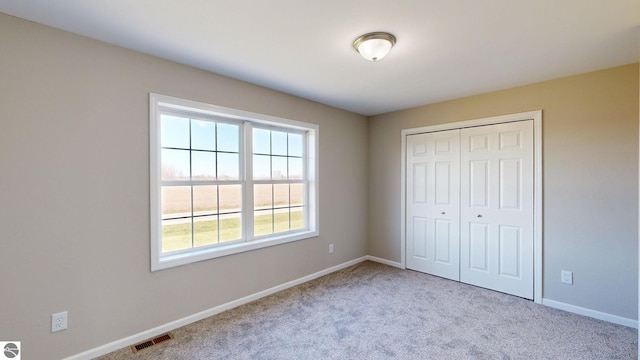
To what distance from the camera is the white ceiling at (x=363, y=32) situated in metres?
1.75

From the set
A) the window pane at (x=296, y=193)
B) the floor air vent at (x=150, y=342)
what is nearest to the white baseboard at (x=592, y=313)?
the window pane at (x=296, y=193)

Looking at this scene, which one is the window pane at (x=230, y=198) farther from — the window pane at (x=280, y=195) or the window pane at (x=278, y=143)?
the window pane at (x=278, y=143)

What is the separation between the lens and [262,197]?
341 centimetres

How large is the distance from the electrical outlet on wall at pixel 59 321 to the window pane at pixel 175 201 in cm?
95

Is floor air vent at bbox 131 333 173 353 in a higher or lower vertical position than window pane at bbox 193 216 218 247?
lower

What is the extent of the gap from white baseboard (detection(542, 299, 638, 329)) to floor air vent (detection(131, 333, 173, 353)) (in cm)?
375

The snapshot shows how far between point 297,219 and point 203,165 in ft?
4.82

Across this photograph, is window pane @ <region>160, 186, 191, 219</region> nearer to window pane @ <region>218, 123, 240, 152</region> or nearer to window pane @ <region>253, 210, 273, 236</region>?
window pane @ <region>218, 123, 240, 152</region>

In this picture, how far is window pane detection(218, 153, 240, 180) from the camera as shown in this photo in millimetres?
3021

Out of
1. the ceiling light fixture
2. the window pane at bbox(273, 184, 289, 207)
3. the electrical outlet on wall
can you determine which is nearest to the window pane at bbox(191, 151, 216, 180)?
the window pane at bbox(273, 184, 289, 207)

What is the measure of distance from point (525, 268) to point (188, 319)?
359 cm

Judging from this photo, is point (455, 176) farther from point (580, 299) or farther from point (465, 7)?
point (465, 7)

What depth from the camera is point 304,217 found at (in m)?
3.92

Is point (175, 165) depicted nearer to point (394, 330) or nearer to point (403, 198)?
point (394, 330)
